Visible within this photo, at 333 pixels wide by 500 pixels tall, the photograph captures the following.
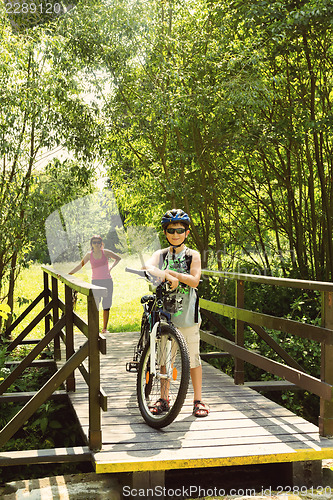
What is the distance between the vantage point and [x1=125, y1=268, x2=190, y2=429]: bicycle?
4.02m

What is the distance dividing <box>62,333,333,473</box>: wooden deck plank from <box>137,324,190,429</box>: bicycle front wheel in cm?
13

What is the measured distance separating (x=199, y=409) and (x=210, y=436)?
46cm

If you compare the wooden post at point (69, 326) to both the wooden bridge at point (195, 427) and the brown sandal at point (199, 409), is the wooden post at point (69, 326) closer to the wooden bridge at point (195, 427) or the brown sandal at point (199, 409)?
the wooden bridge at point (195, 427)

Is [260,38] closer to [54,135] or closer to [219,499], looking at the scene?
[54,135]

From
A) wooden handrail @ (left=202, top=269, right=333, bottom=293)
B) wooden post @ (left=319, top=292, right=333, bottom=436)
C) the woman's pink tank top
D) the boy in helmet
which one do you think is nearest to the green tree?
the woman's pink tank top

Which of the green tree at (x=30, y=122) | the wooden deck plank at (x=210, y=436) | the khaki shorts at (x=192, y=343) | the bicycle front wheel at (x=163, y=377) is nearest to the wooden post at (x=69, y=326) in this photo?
the wooden deck plank at (x=210, y=436)

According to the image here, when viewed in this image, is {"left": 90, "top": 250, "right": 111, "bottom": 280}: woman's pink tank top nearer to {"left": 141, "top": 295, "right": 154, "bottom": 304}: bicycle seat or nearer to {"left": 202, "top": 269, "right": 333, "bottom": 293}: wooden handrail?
{"left": 202, "top": 269, "right": 333, "bottom": 293}: wooden handrail

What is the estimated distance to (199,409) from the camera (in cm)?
446

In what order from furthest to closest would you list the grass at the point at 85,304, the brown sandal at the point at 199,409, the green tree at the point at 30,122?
the grass at the point at 85,304
the green tree at the point at 30,122
the brown sandal at the point at 199,409

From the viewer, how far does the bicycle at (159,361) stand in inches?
158

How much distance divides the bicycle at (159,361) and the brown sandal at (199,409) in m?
0.24

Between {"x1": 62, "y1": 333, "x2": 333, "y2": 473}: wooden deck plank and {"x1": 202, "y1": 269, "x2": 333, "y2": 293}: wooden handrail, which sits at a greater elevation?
{"x1": 202, "y1": 269, "x2": 333, "y2": 293}: wooden handrail

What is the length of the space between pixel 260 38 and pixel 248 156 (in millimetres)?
2749

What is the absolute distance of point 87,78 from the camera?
31.2 ft
